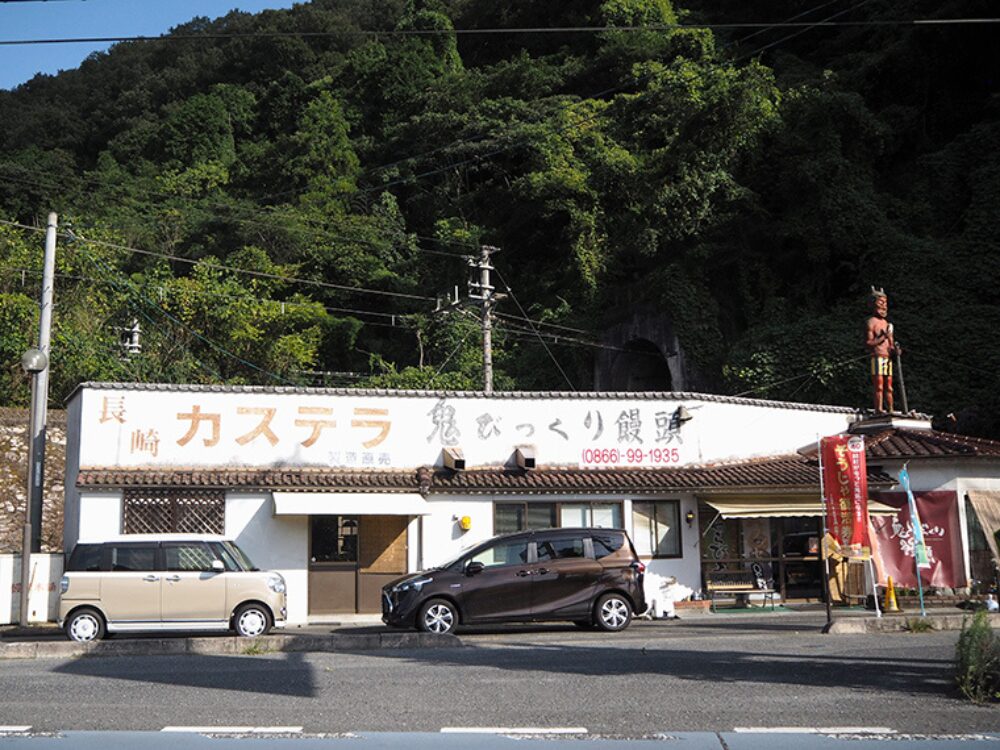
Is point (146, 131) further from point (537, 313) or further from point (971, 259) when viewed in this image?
point (971, 259)

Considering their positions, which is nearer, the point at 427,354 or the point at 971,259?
the point at 971,259

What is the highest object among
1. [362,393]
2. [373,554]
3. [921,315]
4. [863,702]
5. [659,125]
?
[659,125]

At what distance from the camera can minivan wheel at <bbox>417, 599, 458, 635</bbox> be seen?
52.2 feet

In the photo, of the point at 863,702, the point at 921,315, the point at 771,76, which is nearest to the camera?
the point at 863,702

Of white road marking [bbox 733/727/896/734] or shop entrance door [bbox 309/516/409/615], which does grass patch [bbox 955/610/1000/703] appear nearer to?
white road marking [bbox 733/727/896/734]

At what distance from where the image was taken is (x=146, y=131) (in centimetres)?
6169

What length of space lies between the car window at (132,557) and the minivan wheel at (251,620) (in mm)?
1588

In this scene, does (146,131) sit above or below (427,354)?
above

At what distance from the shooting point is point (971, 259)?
32.2 metres

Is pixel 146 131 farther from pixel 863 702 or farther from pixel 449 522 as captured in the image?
pixel 863 702

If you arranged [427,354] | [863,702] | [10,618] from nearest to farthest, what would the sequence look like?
[863,702], [10,618], [427,354]

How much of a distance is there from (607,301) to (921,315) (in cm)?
1260

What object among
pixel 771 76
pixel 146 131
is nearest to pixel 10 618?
pixel 771 76

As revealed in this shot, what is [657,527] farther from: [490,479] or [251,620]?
[251,620]
